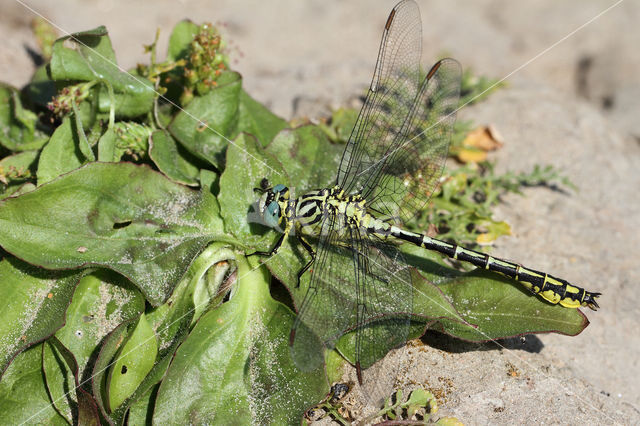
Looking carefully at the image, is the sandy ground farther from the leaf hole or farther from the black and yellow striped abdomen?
the leaf hole

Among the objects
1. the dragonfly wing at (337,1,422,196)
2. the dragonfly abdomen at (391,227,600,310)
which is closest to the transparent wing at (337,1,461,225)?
the dragonfly wing at (337,1,422,196)

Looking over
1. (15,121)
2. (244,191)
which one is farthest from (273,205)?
(15,121)

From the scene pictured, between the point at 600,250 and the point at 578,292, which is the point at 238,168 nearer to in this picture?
the point at 578,292

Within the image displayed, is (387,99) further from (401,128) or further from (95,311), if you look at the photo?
(95,311)

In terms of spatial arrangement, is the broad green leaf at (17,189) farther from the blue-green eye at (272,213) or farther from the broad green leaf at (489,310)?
the broad green leaf at (489,310)

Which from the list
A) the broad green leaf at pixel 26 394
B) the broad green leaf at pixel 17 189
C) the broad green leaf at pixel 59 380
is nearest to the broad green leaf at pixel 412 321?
the broad green leaf at pixel 59 380

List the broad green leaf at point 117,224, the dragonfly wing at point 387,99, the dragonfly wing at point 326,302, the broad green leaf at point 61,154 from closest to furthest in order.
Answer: the dragonfly wing at point 326,302 < the broad green leaf at point 117,224 < the broad green leaf at point 61,154 < the dragonfly wing at point 387,99
